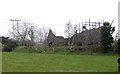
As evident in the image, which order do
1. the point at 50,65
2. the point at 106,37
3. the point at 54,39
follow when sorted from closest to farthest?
the point at 50,65 → the point at 106,37 → the point at 54,39

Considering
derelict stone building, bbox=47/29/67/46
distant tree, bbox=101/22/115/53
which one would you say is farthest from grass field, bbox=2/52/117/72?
derelict stone building, bbox=47/29/67/46

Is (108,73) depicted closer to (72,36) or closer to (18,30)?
(72,36)

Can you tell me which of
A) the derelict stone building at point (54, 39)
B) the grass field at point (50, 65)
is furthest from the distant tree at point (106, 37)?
the derelict stone building at point (54, 39)

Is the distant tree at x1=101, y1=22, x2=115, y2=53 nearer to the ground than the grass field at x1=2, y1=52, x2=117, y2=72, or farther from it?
farther from it

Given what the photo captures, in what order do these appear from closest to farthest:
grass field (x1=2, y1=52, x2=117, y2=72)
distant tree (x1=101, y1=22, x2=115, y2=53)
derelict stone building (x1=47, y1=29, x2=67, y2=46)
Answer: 1. grass field (x1=2, y1=52, x2=117, y2=72)
2. distant tree (x1=101, y1=22, x2=115, y2=53)
3. derelict stone building (x1=47, y1=29, x2=67, y2=46)

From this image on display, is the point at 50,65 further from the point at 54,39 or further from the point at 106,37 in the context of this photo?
the point at 54,39

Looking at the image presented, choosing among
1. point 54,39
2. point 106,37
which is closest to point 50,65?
point 106,37

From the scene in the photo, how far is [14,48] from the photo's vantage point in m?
59.4

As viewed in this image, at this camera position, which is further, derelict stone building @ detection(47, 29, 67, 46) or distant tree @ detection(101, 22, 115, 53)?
derelict stone building @ detection(47, 29, 67, 46)

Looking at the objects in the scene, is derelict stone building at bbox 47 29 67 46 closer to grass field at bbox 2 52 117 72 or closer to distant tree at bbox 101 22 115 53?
distant tree at bbox 101 22 115 53

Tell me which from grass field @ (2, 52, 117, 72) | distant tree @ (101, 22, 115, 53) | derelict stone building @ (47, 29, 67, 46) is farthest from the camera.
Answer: derelict stone building @ (47, 29, 67, 46)

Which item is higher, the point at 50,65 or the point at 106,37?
the point at 106,37

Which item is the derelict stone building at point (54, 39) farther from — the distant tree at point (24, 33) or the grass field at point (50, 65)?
the grass field at point (50, 65)

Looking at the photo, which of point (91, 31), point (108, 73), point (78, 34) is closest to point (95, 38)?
point (91, 31)
